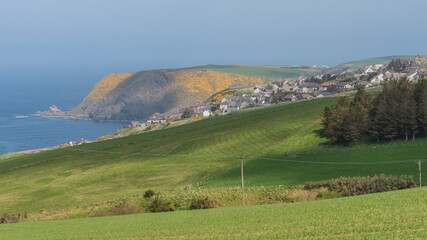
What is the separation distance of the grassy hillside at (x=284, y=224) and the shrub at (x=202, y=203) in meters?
7.57

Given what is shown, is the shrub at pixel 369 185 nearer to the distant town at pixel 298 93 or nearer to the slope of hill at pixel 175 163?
the slope of hill at pixel 175 163

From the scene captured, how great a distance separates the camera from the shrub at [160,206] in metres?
42.6

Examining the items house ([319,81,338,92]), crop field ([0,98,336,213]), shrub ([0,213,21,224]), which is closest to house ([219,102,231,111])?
house ([319,81,338,92])

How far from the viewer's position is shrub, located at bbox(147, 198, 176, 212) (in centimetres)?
4262

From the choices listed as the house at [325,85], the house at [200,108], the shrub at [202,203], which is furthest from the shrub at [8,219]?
the house at [325,85]

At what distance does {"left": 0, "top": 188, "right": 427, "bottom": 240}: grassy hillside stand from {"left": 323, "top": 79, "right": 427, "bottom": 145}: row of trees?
3410 centimetres

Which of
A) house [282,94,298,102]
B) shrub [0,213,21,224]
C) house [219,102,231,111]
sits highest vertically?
house [282,94,298,102]

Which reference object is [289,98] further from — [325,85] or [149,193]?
[149,193]

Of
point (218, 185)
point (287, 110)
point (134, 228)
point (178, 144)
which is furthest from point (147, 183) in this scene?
point (287, 110)

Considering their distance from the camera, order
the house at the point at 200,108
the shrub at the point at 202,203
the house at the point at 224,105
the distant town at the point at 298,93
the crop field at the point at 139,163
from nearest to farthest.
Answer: the shrub at the point at 202,203 < the crop field at the point at 139,163 < the distant town at the point at 298,93 < the house at the point at 224,105 < the house at the point at 200,108

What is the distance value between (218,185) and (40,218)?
1874 centimetres

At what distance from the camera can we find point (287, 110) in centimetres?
10012

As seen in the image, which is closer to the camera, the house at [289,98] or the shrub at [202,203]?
the shrub at [202,203]

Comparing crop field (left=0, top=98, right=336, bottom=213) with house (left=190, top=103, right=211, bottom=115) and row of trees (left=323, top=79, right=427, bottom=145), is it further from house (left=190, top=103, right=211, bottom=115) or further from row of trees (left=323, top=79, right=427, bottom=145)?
house (left=190, top=103, right=211, bottom=115)
